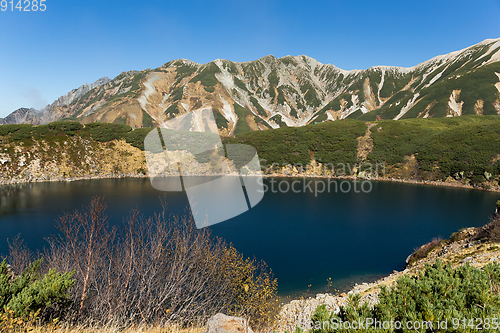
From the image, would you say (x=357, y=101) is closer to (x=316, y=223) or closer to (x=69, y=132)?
(x=69, y=132)

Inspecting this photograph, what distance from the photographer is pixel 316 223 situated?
31.6 metres

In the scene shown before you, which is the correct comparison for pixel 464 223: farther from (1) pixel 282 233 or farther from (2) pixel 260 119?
(2) pixel 260 119

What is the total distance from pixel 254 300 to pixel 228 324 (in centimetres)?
706

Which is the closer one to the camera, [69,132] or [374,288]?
[374,288]

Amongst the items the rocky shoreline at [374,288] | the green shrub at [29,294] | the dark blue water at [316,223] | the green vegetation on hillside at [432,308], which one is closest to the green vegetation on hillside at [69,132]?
the dark blue water at [316,223]

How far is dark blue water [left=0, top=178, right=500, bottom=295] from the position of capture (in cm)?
2019

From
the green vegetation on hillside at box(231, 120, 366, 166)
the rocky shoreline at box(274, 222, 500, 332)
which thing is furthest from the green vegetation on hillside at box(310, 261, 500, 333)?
the green vegetation on hillside at box(231, 120, 366, 166)

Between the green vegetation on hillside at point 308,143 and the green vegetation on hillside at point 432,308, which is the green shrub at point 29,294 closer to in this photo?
the green vegetation on hillside at point 432,308

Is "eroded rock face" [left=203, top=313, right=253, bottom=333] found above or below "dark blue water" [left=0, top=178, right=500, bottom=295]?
above

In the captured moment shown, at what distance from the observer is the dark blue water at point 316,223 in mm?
20188

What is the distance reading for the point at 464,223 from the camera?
30766 mm

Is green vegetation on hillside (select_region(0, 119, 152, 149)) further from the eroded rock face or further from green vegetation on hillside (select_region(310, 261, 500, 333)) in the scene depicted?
green vegetation on hillside (select_region(310, 261, 500, 333))

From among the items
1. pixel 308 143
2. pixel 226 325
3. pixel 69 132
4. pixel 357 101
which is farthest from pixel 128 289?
pixel 357 101

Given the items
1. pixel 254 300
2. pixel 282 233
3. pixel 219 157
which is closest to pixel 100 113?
pixel 219 157
